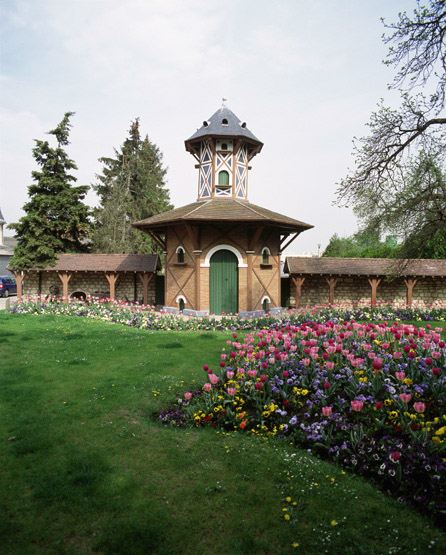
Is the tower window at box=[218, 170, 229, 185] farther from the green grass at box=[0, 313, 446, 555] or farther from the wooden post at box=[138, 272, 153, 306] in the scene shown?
the green grass at box=[0, 313, 446, 555]

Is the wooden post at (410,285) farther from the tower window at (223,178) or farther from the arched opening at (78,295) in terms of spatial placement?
the arched opening at (78,295)

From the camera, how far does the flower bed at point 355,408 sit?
3412 millimetres

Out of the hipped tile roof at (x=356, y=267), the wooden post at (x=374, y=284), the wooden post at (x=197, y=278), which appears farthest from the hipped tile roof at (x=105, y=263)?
the wooden post at (x=374, y=284)

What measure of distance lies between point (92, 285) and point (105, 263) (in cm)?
196

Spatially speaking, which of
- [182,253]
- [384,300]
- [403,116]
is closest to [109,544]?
[403,116]

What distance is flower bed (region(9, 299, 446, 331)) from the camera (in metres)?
12.9

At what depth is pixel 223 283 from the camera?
16.5 metres

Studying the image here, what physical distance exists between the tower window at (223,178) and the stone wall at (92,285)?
6674mm

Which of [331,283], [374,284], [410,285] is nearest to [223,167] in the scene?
[331,283]

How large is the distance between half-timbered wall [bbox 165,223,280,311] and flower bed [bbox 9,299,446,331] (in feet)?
4.24

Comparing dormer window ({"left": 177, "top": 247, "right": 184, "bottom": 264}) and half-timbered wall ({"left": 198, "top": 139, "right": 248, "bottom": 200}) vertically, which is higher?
half-timbered wall ({"left": 198, "top": 139, "right": 248, "bottom": 200})

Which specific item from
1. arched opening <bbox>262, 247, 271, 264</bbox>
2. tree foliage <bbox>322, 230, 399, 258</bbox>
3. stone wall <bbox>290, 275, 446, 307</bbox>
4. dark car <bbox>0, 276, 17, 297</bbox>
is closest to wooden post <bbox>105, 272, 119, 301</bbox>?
arched opening <bbox>262, 247, 271, 264</bbox>

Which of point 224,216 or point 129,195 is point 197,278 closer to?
point 224,216

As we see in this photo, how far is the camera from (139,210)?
31516 millimetres
